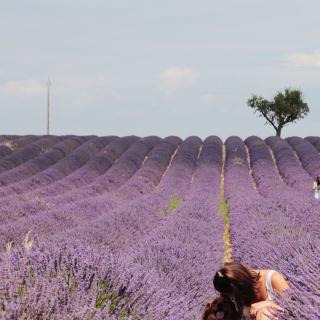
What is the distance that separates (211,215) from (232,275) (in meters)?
8.53

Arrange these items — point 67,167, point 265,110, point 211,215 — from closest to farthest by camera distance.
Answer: point 211,215 → point 67,167 → point 265,110

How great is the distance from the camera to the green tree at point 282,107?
4803cm

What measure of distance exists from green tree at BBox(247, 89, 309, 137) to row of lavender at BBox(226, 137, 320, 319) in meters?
15.8

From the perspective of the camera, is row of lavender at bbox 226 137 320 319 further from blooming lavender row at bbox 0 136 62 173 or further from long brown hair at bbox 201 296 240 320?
blooming lavender row at bbox 0 136 62 173

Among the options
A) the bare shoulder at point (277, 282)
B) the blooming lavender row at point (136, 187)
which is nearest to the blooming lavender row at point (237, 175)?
the blooming lavender row at point (136, 187)

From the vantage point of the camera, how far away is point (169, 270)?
594 centimetres

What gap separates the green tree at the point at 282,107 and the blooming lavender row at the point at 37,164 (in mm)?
18114

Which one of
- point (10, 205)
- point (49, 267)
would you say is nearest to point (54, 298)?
point (49, 267)

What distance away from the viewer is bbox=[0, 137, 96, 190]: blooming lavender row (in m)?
22.2

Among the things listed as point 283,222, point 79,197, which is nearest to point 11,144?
point 79,197

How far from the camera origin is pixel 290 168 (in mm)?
24219

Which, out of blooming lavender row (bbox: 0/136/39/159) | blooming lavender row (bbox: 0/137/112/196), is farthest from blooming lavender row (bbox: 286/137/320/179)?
blooming lavender row (bbox: 0/136/39/159)

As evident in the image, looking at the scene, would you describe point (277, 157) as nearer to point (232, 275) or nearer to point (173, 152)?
point (173, 152)

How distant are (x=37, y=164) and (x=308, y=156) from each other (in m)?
11.7
